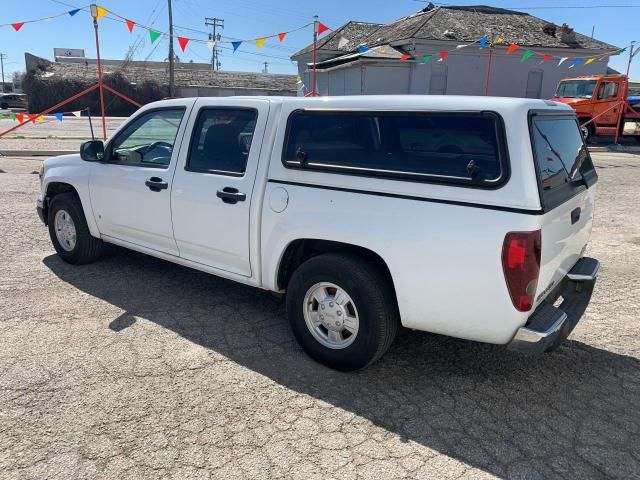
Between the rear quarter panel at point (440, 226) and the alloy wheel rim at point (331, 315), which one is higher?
the rear quarter panel at point (440, 226)

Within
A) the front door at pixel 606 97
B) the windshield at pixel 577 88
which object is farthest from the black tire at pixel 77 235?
the windshield at pixel 577 88

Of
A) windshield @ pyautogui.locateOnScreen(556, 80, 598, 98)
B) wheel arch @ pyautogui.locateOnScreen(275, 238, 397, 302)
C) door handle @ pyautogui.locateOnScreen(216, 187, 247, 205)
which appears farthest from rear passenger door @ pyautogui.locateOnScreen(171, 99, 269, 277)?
windshield @ pyautogui.locateOnScreen(556, 80, 598, 98)

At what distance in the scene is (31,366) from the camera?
133 inches

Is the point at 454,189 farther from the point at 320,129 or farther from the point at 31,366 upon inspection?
the point at 31,366

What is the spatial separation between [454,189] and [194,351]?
2.15 m

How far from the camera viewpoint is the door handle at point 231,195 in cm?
363

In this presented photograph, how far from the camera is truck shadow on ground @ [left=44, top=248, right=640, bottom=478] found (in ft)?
8.78

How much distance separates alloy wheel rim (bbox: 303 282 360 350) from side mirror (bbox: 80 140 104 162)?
2.71 metres

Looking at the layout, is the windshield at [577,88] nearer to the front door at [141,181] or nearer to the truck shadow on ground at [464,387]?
the truck shadow on ground at [464,387]

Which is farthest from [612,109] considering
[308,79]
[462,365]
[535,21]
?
[462,365]

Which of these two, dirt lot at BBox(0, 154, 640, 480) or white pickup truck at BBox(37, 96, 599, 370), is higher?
white pickup truck at BBox(37, 96, 599, 370)

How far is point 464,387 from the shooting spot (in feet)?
10.7

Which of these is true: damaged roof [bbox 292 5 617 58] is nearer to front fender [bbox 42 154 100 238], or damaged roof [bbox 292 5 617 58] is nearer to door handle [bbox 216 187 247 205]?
front fender [bbox 42 154 100 238]

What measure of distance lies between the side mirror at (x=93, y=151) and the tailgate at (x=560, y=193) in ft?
12.6
